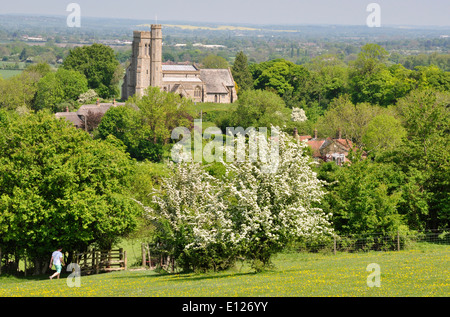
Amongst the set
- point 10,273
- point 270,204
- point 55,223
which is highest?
point 270,204

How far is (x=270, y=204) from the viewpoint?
23.9m

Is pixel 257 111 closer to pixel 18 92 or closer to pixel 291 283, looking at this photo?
pixel 18 92

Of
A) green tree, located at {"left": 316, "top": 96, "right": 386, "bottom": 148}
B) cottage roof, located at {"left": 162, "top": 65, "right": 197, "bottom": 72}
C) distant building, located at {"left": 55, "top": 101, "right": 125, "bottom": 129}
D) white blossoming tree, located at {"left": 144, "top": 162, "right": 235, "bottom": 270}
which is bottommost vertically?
distant building, located at {"left": 55, "top": 101, "right": 125, "bottom": 129}

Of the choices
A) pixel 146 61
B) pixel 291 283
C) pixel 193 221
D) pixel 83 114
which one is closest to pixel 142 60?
pixel 146 61

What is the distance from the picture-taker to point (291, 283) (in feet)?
70.5

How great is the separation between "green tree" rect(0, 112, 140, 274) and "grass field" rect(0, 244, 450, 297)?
5.21 metres

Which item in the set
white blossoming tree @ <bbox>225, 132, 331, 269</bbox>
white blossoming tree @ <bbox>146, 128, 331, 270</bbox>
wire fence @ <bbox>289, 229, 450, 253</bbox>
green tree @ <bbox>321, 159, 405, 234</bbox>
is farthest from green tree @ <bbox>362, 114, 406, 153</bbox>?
white blossoming tree @ <bbox>225, 132, 331, 269</bbox>

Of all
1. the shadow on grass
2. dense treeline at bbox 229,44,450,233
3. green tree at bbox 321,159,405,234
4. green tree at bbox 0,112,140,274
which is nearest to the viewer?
the shadow on grass

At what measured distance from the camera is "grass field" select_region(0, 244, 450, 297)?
19.4m

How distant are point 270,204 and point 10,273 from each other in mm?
16657

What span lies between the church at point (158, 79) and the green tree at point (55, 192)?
94.6 metres

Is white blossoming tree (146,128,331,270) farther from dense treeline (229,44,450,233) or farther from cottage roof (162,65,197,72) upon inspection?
cottage roof (162,65,197,72)

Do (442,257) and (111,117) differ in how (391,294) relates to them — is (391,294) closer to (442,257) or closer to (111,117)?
(442,257)
